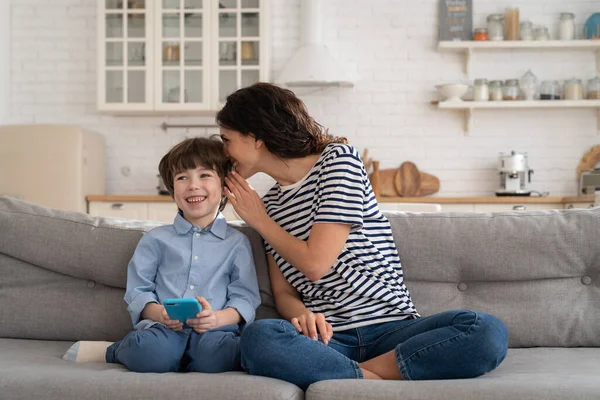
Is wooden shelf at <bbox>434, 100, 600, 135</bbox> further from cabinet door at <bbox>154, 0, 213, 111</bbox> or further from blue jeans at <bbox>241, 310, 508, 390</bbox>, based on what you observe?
blue jeans at <bbox>241, 310, 508, 390</bbox>

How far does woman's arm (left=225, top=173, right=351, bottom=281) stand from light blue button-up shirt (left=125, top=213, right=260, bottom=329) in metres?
0.12

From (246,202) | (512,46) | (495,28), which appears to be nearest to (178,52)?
(495,28)

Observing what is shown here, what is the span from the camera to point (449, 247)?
206 centimetres

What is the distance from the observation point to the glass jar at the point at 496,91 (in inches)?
208

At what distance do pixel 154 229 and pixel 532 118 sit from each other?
4.07 meters

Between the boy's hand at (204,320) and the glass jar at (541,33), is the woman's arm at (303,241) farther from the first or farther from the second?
the glass jar at (541,33)

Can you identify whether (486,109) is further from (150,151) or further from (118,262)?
(118,262)

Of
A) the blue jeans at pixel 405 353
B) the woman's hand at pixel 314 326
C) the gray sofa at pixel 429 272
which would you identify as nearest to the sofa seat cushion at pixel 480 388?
the blue jeans at pixel 405 353

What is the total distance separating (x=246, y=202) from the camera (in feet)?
6.47

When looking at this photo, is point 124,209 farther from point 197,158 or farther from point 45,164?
point 197,158

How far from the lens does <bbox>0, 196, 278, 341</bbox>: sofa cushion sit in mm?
2047

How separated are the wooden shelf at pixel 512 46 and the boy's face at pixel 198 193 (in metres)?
3.64

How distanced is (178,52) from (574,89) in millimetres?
2865

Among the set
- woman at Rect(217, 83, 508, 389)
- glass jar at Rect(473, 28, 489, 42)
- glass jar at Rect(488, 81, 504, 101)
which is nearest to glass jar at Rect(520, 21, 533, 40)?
glass jar at Rect(473, 28, 489, 42)
